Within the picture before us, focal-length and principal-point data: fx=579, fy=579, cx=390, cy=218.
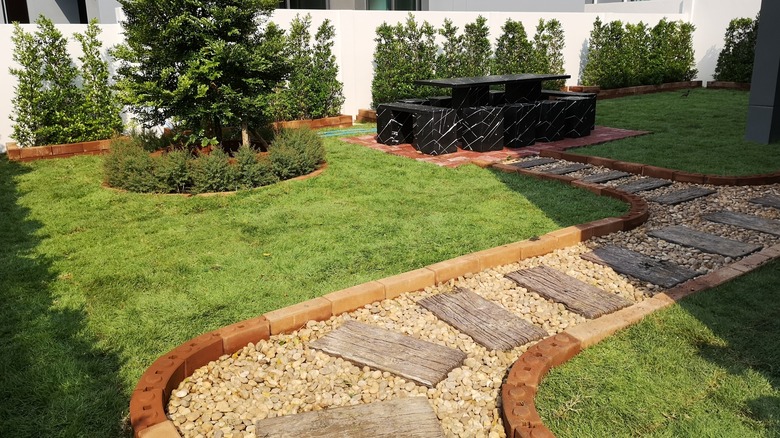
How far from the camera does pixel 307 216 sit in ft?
20.6

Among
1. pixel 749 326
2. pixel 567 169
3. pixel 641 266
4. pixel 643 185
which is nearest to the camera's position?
pixel 749 326

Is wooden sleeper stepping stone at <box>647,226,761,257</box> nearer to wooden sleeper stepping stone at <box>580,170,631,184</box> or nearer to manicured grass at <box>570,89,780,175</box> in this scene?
wooden sleeper stepping stone at <box>580,170,631,184</box>

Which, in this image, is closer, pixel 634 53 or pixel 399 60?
pixel 399 60

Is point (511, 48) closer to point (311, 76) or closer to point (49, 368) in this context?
point (311, 76)

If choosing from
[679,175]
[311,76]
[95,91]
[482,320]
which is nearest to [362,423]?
[482,320]

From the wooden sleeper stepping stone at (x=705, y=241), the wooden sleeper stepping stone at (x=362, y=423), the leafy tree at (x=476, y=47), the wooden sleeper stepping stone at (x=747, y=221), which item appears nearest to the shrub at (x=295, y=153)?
the wooden sleeper stepping stone at (x=705, y=241)

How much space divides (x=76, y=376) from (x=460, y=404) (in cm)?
212

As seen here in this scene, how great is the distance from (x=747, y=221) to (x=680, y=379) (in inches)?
136

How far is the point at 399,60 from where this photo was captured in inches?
535

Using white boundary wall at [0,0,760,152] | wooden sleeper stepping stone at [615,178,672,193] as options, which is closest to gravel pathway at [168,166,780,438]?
wooden sleeper stepping stone at [615,178,672,193]

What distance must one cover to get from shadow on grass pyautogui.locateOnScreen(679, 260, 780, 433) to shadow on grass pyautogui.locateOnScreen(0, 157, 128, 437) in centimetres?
314

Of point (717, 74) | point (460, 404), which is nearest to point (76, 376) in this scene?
point (460, 404)

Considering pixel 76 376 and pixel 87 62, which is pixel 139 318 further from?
pixel 87 62

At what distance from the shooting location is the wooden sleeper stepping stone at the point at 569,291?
4000 mm
